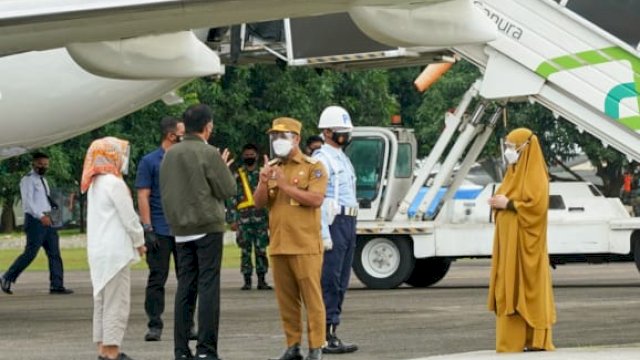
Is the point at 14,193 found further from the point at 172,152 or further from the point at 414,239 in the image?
the point at 172,152

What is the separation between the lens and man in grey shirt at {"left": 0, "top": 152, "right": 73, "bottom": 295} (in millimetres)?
22125

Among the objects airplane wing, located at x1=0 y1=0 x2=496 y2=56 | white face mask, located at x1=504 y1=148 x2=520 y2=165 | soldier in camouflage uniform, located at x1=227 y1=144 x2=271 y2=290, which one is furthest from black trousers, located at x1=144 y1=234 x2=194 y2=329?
soldier in camouflage uniform, located at x1=227 y1=144 x2=271 y2=290

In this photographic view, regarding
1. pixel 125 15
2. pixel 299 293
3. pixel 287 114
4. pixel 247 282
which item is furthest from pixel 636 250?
pixel 287 114

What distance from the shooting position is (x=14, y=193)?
5047 cm

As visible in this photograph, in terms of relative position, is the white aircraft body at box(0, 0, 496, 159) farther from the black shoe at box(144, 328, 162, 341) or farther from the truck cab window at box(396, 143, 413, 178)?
the truck cab window at box(396, 143, 413, 178)

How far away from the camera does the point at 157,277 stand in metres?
15.3

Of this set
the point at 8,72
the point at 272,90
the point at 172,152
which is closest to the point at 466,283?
the point at 8,72

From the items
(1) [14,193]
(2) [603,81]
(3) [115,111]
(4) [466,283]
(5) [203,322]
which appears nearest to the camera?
(5) [203,322]

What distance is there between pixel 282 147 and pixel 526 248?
79.7 inches

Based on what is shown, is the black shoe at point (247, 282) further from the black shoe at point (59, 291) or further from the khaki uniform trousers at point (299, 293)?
the khaki uniform trousers at point (299, 293)

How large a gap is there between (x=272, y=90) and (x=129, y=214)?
39.0m

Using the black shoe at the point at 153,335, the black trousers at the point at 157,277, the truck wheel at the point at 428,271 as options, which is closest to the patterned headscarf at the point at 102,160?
the black trousers at the point at 157,277

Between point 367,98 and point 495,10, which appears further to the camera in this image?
point 367,98

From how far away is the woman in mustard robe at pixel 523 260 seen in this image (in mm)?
13055
